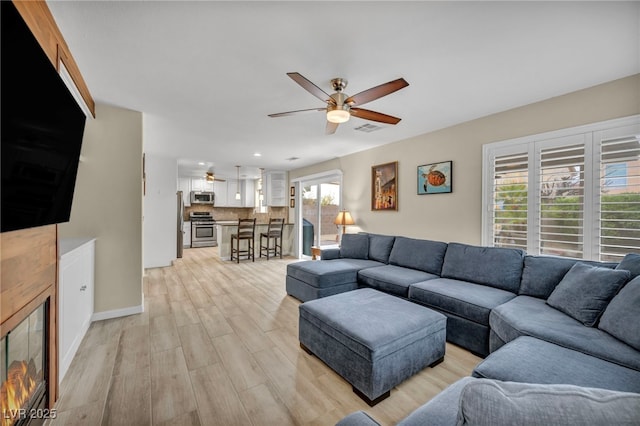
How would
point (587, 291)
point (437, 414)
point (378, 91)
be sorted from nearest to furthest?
point (437, 414)
point (587, 291)
point (378, 91)

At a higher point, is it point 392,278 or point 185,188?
point 185,188

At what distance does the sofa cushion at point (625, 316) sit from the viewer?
1511 millimetres

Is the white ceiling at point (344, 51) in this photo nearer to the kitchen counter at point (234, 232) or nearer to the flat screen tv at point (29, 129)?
the flat screen tv at point (29, 129)

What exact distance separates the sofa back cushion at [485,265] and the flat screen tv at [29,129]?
352 cm

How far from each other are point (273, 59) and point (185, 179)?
7.73 m

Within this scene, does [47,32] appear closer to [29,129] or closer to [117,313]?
[29,129]

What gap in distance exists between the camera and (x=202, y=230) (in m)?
8.62

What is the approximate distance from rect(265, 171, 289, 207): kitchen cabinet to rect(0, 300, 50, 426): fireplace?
19.8ft

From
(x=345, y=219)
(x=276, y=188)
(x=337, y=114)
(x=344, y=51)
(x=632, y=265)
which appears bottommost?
(x=632, y=265)

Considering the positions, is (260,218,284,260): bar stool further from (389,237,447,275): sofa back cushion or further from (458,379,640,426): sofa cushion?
(458,379,640,426): sofa cushion

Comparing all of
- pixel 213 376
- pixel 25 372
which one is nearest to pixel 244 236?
pixel 213 376

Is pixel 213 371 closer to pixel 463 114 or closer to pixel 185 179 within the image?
pixel 463 114

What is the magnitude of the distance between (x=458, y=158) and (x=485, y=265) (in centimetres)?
149

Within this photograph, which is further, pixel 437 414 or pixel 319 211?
pixel 319 211
